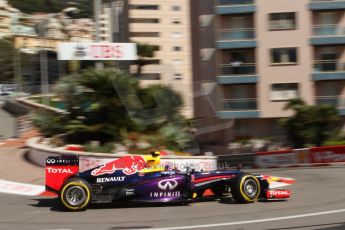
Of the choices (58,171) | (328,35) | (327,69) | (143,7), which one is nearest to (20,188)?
(58,171)

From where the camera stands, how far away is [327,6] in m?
38.7

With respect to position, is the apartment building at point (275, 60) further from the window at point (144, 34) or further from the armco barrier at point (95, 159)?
the window at point (144, 34)

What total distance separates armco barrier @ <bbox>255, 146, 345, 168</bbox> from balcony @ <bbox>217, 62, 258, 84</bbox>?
1389 centimetres

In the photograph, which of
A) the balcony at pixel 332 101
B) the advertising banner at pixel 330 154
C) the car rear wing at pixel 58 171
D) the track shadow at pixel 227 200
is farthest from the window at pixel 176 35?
the car rear wing at pixel 58 171

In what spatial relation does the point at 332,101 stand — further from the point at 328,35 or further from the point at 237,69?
Answer: the point at 237,69

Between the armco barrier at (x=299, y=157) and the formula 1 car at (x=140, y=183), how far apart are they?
41.9 feet

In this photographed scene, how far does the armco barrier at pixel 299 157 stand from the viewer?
83.4 feet

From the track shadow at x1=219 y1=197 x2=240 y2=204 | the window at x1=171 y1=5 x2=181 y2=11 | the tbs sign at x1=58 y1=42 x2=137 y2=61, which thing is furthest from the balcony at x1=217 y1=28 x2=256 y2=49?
the window at x1=171 y1=5 x2=181 y2=11

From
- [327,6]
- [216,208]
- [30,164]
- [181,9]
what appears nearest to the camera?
[216,208]

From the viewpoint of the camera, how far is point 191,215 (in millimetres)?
11297

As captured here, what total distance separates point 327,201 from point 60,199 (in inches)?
239

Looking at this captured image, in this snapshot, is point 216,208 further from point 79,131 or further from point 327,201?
point 79,131

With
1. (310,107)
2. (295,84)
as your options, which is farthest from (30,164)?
(295,84)

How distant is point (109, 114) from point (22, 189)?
8.95 meters
